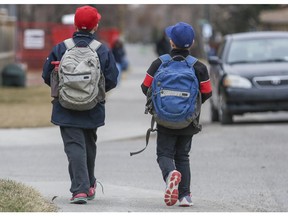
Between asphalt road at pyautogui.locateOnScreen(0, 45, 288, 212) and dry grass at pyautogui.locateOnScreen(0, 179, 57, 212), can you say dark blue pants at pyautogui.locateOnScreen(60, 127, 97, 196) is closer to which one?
asphalt road at pyautogui.locateOnScreen(0, 45, 288, 212)

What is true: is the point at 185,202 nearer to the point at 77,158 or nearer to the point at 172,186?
the point at 172,186

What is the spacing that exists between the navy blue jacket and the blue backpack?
0.44 meters

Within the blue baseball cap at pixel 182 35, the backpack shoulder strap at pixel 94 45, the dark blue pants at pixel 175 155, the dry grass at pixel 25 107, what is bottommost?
the dry grass at pixel 25 107

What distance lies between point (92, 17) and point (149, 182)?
2.54 m

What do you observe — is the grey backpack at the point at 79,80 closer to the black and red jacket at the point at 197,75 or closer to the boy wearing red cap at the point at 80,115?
the boy wearing red cap at the point at 80,115

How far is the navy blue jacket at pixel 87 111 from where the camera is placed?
8.26 meters

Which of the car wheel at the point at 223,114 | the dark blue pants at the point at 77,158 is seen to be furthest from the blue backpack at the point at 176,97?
the car wheel at the point at 223,114

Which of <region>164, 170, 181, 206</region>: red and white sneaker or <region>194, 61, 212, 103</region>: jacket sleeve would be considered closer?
<region>164, 170, 181, 206</region>: red and white sneaker

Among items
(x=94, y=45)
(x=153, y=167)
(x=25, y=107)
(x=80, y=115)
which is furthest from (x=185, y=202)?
(x=25, y=107)

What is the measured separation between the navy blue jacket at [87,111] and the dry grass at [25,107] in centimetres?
830

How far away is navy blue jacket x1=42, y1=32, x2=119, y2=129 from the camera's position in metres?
8.26

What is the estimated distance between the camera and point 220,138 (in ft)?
49.2

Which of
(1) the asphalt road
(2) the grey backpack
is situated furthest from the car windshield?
(2) the grey backpack

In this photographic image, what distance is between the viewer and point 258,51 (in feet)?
57.7
